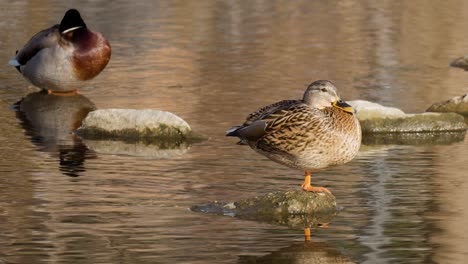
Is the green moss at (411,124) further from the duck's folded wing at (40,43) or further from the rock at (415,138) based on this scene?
the duck's folded wing at (40,43)

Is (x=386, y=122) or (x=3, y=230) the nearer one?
(x=3, y=230)

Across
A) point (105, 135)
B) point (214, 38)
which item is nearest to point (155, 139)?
point (105, 135)

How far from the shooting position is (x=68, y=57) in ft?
58.6

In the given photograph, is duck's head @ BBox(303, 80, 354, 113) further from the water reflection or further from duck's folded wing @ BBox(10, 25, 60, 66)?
duck's folded wing @ BBox(10, 25, 60, 66)

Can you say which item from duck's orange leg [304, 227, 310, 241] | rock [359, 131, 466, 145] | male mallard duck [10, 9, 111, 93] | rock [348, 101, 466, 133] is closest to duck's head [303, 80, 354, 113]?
duck's orange leg [304, 227, 310, 241]

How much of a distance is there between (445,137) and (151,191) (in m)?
4.07

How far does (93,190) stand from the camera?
11531 mm

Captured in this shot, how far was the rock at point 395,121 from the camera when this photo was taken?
47.8 ft

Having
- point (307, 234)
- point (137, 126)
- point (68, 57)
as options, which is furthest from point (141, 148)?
point (68, 57)

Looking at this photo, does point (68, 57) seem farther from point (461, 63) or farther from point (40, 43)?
point (461, 63)

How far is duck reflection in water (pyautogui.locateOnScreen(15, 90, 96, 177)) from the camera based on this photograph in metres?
13.2

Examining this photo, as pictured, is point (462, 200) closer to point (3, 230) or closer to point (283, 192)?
point (283, 192)

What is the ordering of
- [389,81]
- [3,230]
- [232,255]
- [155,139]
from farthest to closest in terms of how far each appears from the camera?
[389,81], [155,139], [3,230], [232,255]

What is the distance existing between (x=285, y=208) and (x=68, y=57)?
796cm
